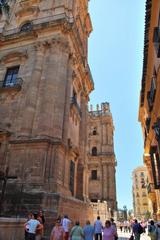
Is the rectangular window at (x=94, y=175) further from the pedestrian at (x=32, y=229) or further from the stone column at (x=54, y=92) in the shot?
the pedestrian at (x=32, y=229)

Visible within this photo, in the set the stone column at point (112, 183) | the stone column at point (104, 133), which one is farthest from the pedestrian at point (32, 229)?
the stone column at point (104, 133)

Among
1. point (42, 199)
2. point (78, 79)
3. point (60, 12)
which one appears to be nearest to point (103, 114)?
point (78, 79)

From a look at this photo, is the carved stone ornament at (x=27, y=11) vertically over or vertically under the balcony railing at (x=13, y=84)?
over

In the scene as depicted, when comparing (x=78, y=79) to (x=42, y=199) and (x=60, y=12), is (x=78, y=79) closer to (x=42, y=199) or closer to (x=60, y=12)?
(x=60, y=12)

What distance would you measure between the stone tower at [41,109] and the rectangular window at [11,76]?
81mm

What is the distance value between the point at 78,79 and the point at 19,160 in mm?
11149

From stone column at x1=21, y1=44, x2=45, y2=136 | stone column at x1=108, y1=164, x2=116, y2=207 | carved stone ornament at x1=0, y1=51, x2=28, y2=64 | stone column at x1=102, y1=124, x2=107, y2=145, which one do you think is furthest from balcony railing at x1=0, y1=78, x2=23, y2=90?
stone column at x1=102, y1=124, x2=107, y2=145

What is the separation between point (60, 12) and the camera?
20.5 meters

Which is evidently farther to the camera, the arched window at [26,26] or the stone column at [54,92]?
the arched window at [26,26]

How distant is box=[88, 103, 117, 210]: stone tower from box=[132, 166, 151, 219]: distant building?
50.7m

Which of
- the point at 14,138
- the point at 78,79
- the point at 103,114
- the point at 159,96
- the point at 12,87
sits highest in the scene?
the point at 103,114

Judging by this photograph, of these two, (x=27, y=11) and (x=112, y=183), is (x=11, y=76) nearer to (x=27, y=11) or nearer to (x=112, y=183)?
(x=27, y=11)

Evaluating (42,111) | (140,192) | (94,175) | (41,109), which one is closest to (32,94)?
(41,109)

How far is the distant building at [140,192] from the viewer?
286ft
